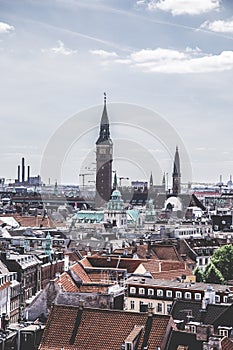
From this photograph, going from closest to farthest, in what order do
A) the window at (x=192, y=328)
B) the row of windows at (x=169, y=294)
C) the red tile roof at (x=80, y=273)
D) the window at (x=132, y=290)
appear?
the window at (x=192, y=328)
the row of windows at (x=169, y=294)
the window at (x=132, y=290)
the red tile roof at (x=80, y=273)

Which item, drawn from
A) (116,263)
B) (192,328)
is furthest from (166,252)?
(192,328)

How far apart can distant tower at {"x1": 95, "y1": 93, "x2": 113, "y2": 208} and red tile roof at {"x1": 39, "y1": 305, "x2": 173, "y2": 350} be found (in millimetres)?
117273

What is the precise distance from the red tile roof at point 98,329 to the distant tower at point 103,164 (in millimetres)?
117273

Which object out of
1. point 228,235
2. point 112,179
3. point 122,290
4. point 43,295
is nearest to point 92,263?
point 122,290

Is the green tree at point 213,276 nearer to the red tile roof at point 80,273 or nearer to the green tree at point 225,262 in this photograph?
the green tree at point 225,262

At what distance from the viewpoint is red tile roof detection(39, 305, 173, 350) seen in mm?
35312

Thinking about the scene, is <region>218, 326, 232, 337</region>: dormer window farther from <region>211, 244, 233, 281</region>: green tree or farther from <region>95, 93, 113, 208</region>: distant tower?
<region>95, 93, 113, 208</region>: distant tower

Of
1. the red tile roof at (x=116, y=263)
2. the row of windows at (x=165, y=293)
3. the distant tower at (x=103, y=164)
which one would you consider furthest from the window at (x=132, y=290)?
the distant tower at (x=103, y=164)

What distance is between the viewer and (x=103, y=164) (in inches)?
6619

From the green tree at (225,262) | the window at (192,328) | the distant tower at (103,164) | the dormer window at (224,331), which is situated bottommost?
the dormer window at (224,331)

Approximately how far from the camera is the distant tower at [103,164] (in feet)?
525

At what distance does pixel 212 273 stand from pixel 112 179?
364ft

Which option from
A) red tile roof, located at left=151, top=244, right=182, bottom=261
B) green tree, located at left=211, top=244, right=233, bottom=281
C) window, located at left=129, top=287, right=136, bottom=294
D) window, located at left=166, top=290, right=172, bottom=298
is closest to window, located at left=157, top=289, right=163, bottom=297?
window, located at left=166, top=290, right=172, bottom=298

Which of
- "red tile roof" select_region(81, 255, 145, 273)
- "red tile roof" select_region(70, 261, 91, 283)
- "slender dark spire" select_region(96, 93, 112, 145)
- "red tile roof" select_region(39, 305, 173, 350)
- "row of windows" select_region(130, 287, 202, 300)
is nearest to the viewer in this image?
"red tile roof" select_region(39, 305, 173, 350)
